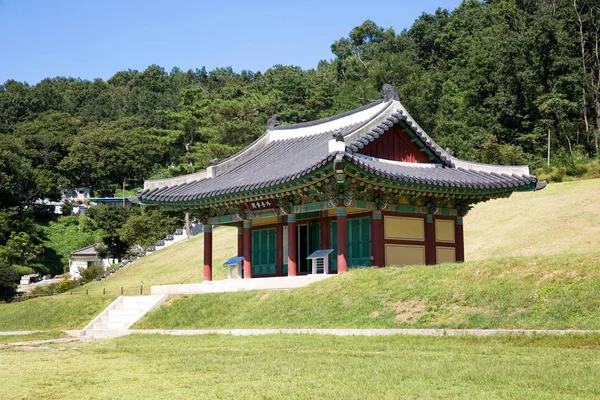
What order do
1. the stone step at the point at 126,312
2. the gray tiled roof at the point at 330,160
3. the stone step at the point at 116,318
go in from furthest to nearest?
the stone step at the point at 126,312, the stone step at the point at 116,318, the gray tiled roof at the point at 330,160

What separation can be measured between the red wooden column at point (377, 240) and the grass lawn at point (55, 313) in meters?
12.9

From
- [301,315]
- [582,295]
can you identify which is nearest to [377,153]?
[301,315]

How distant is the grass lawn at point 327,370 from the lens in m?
10.5

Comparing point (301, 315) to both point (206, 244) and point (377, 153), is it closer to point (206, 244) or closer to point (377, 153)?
point (377, 153)

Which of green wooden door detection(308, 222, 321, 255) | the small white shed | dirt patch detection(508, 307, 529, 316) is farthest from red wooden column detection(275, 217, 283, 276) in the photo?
the small white shed

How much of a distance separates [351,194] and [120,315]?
1140cm

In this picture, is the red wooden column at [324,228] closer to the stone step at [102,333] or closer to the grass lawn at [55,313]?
the stone step at [102,333]

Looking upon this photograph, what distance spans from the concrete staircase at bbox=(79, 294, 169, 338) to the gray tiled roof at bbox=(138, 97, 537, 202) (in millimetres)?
4441

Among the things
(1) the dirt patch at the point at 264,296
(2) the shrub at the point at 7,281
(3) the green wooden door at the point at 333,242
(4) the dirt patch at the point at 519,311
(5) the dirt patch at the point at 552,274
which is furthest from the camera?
(2) the shrub at the point at 7,281

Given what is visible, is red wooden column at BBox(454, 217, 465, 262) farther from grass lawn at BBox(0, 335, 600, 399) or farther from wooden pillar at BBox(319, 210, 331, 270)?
grass lawn at BBox(0, 335, 600, 399)

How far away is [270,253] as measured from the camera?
1323 inches

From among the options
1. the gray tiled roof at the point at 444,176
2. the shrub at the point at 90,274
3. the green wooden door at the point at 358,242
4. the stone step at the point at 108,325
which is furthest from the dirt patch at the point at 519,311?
the shrub at the point at 90,274

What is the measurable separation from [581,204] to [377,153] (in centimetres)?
2157

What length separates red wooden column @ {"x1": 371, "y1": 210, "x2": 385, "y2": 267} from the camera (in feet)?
90.5
